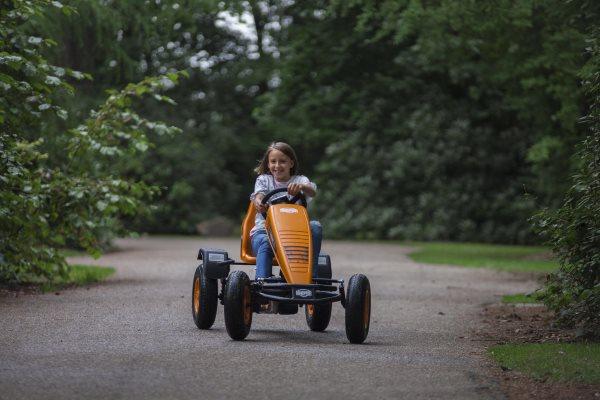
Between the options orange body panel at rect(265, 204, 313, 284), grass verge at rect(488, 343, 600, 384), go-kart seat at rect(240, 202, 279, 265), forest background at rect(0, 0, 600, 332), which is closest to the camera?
grass verge at rect(488, 343, 600, 384)

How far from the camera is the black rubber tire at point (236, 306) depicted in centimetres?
859

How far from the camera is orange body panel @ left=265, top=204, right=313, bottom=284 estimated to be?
897 centimetres

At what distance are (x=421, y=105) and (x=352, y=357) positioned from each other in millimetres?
25622

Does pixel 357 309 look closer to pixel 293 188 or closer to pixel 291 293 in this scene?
pixel 291 293

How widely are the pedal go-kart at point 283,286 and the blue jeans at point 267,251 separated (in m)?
0.09

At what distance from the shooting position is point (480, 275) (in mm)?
18453

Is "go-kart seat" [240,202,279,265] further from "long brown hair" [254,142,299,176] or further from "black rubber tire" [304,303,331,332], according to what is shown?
"black rubber tire" [304,303,331,332]

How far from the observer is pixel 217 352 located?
800 centimetres

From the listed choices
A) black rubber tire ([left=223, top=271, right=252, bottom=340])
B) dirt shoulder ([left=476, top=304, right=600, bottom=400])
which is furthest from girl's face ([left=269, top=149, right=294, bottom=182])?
dirt shoulder ([left=476, top=304, right=600, bottom=400])

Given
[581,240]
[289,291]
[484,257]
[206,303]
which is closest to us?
[289,291]

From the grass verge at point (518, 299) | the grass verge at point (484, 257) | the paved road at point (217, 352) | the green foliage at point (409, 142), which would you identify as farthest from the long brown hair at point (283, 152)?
the green foliage at point (409, 142)

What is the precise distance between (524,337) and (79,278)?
7325 mm

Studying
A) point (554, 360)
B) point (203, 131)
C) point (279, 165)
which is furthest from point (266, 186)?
point (203, 131)

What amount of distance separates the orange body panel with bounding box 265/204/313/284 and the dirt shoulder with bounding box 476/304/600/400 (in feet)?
5.42
